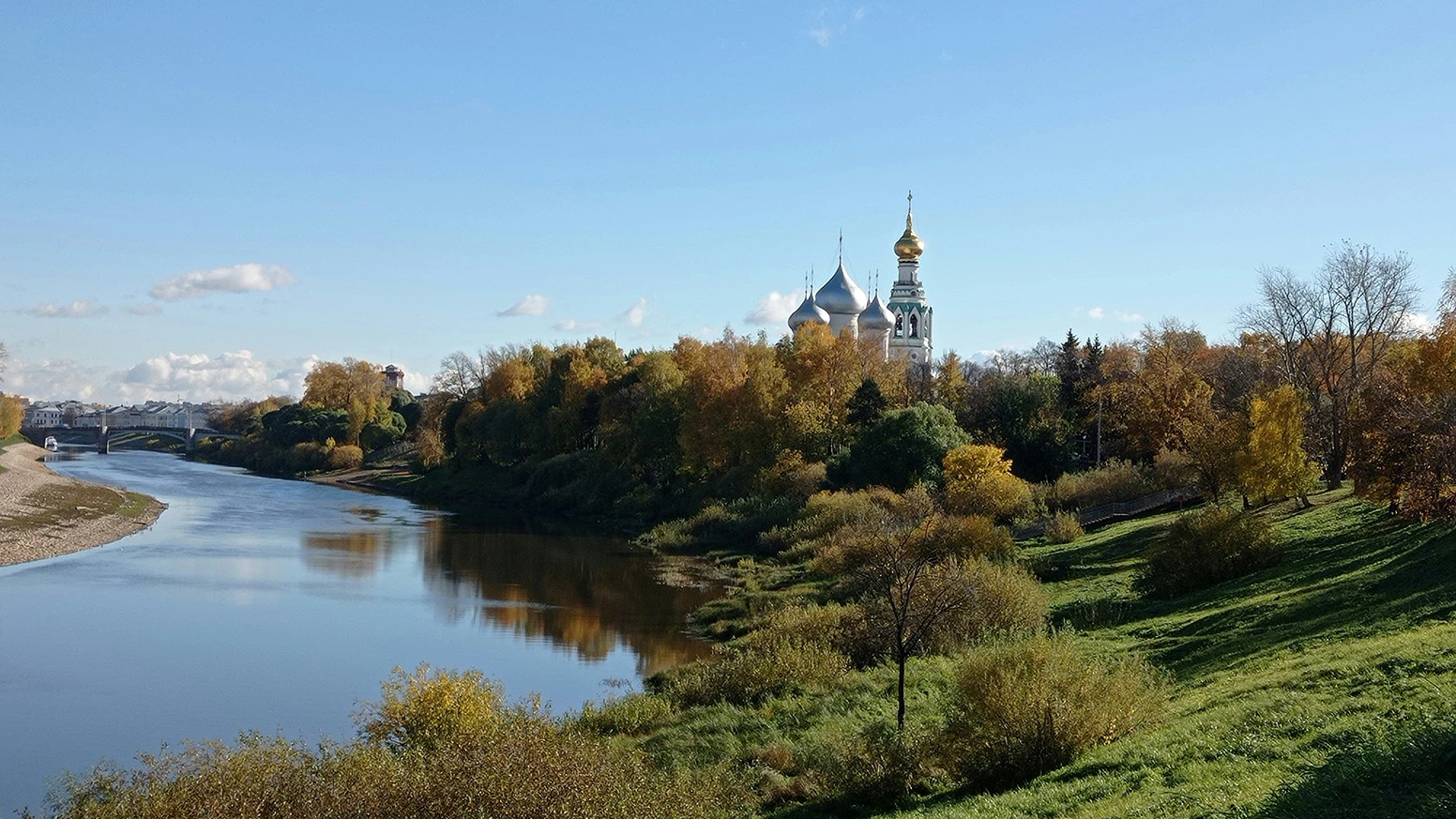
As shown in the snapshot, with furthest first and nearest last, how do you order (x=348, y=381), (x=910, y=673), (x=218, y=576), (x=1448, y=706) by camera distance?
1. (x=348, y=381)
2. (x=218, y=576)
3. (x=910, y=673)
4. (x=1448, y=706)

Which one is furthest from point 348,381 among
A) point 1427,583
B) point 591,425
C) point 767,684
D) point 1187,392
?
point 1427,583

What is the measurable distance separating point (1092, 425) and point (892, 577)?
37.4 metres

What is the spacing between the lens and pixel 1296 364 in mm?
42938

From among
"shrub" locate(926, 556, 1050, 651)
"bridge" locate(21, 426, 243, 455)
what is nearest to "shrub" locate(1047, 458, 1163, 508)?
"shrub" locate(926, 556, 1050, 651)

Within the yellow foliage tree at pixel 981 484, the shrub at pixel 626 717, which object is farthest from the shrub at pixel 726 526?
the shrub at pixel 626 717

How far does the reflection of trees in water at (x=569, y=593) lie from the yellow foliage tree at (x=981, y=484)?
9.30 metres

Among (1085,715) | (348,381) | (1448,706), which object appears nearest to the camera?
(1448,706)

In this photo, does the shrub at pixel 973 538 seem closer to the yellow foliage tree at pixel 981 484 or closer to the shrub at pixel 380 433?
the yellow foliage tree at pixel 981 484

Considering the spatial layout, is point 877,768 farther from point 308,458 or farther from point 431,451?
point 308,458

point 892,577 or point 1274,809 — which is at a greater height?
point 892,577

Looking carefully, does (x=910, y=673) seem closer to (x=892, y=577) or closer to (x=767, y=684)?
(x=767, y=684)

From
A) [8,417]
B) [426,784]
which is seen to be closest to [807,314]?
[8,417]

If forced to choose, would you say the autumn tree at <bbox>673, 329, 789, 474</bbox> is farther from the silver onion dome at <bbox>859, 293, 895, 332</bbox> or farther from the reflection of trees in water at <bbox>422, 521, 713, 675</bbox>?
the silver onion dome at <bbox>859, 293, 895, 332</bbox>

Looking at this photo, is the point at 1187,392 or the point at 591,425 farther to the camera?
the point at 591,425
